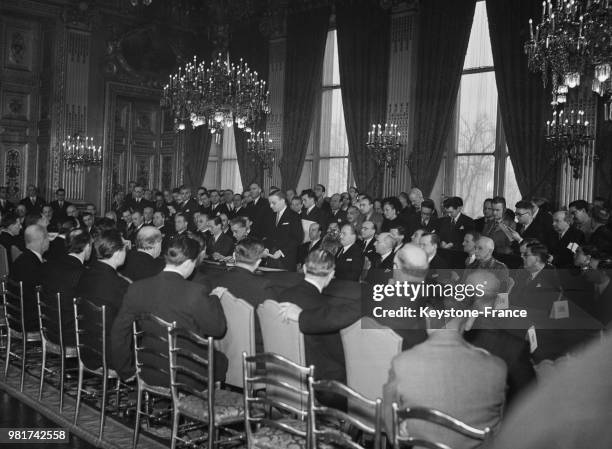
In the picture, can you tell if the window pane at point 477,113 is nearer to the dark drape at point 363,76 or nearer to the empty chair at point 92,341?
the dark drape at point 363,76

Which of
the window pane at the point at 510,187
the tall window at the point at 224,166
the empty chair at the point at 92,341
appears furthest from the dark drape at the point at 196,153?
the empty chair at the point at 92,341

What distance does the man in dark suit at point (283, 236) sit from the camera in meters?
8.70

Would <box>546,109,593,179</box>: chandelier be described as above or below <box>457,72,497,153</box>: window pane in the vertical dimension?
below

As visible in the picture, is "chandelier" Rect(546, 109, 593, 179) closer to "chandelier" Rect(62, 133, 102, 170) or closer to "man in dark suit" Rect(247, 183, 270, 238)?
"man in dark suit" Rect(247, 183, 270, 238)

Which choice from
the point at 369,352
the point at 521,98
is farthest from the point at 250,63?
the point at 369,352

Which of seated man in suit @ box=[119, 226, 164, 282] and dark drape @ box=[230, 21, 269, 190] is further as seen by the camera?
dark drape @ box=[230, 21, 269, 190]

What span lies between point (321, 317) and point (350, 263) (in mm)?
3675

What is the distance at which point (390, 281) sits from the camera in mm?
4262

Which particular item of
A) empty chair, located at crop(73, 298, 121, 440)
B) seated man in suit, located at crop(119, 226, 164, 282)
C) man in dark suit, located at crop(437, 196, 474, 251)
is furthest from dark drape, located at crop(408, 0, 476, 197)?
empty chair, located at crop(73, 298, 121, 440)

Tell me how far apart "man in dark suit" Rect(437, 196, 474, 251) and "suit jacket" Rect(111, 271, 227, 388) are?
5.12 m

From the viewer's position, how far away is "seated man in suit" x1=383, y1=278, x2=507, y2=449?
2605 millimetres

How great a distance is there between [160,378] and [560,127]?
7.07 meters

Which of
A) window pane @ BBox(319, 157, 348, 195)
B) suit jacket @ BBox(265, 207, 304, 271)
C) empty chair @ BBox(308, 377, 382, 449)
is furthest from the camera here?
window pane @ BBox(319, 157, 348, 195)

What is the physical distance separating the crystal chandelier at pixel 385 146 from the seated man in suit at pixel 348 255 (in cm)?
448
